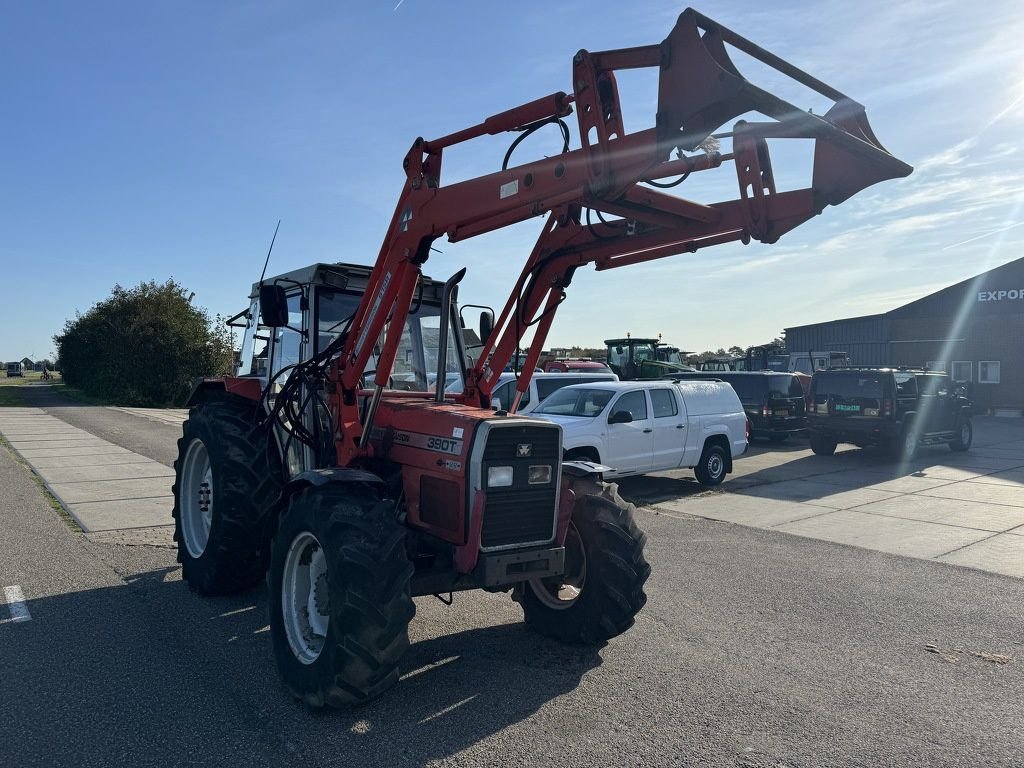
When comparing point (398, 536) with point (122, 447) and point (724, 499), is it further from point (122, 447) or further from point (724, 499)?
point (122, 447)

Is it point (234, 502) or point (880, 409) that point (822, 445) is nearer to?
point (880, 409)

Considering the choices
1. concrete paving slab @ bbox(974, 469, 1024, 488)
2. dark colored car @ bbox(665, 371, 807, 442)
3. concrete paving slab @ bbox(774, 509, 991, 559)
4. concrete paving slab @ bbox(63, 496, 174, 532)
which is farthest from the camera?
dark colored car @ bbox(665, 371, 807, 442)

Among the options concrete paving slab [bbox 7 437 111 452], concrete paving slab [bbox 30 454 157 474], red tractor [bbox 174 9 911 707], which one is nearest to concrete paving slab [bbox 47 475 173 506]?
concrete paving slab [bbox 30 454 157 474]

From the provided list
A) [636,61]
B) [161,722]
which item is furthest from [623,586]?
[636,61]

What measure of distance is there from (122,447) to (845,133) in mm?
16945

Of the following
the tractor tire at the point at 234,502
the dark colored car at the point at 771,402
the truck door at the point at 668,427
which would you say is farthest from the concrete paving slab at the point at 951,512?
the tractor tire at the point at 234,502

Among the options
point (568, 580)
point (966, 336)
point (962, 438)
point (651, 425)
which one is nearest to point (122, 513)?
point (568, 580)

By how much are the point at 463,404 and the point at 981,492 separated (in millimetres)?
10650

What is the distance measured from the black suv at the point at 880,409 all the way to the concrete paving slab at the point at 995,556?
6.91m

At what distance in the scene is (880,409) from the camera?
15617 millimetres

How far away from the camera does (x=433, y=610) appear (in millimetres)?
5797

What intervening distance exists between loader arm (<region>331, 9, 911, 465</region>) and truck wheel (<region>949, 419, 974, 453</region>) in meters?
16.1

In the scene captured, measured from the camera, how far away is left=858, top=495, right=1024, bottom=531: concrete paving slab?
9.87m

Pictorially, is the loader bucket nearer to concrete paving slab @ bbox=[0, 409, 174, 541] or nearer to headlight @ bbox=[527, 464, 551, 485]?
headlight @ bbox=[527, 464, 551, 485]
